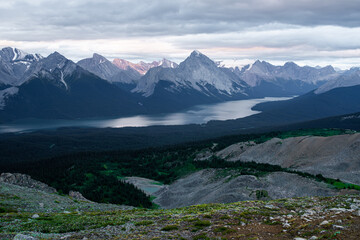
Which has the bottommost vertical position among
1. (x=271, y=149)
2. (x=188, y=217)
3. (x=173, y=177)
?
(x=173, y=177)

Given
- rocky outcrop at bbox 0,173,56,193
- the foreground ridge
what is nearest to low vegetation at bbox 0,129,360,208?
rocky outcrop at bbox 0,173,56,193

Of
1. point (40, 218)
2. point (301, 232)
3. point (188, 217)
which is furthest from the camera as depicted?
point (40, 218)

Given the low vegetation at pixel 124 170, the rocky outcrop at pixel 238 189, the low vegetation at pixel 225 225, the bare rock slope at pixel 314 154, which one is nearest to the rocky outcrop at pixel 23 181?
the low vegetation at pixel 124 170

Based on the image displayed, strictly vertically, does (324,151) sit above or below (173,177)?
above

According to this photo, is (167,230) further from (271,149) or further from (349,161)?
(271,149)

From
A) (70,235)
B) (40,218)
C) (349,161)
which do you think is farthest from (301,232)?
(349,161)

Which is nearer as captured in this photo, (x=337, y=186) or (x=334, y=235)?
(x=334, y=235)

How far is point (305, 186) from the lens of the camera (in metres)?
72.2

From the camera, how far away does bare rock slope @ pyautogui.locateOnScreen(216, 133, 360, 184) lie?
92812 mm

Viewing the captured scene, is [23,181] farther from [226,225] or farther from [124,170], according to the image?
[226,225]

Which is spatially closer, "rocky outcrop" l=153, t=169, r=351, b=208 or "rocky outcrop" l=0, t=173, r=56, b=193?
"rocky outcrop" l=153, t=169, r=351, b=208

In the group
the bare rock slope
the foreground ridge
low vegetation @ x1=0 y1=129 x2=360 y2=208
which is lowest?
low vegetation @ x1=0 y1=129 x2=360 y2=208

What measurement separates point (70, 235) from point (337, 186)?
2360 inches

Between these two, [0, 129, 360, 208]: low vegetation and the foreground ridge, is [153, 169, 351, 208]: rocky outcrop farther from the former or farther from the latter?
the foreground ridge
